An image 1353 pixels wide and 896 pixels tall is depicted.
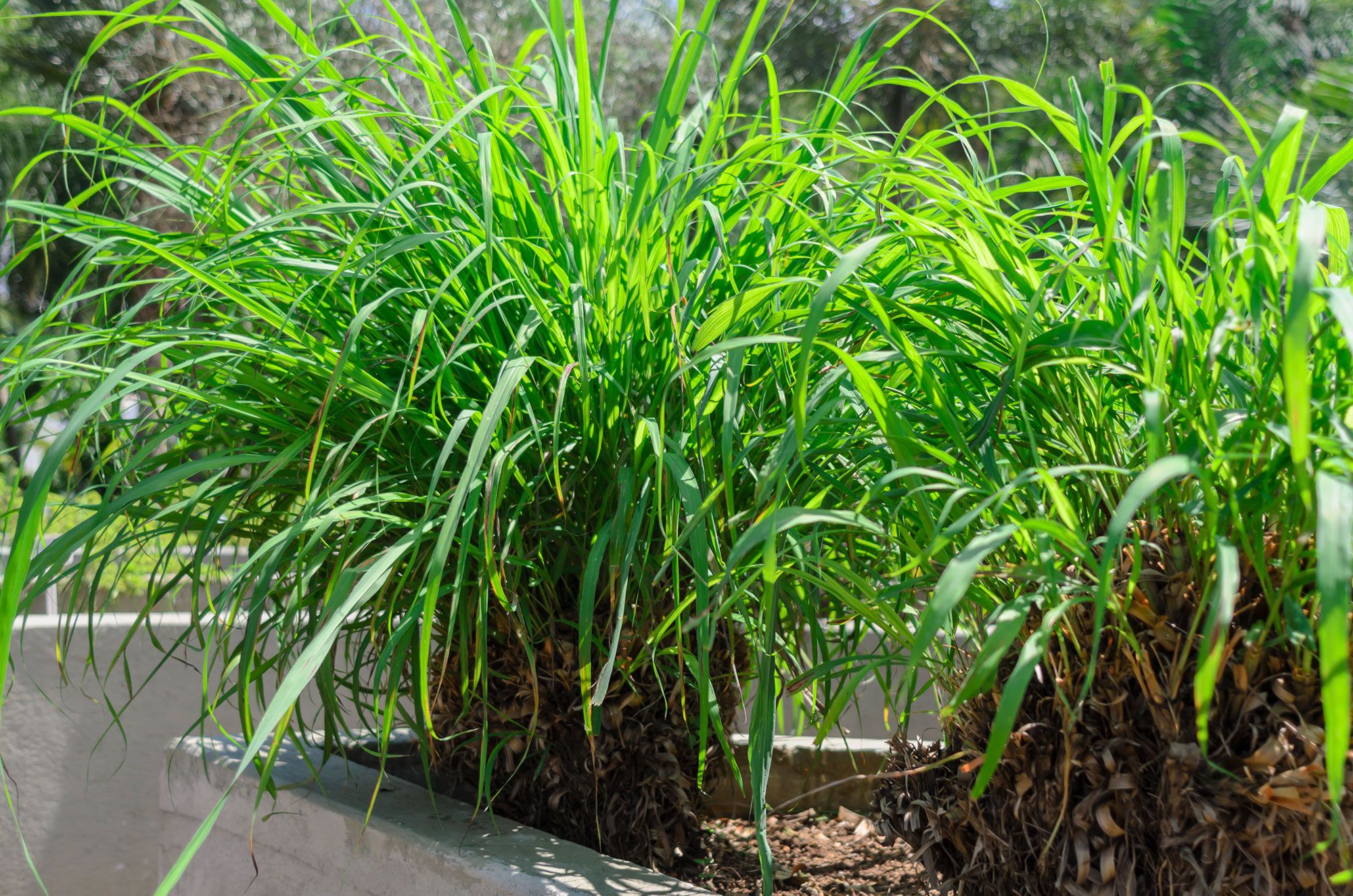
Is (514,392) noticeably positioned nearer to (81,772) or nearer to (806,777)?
(806,777)

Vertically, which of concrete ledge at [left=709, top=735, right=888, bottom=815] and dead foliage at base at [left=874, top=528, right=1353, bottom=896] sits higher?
dead foliage at base at [left=874, top=528, right=1353, bottom=896]

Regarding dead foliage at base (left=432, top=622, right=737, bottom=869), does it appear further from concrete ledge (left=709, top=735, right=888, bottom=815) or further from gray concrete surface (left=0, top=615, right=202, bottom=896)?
gray concrete surface (left=0, top=615, right=202, bottom=896)

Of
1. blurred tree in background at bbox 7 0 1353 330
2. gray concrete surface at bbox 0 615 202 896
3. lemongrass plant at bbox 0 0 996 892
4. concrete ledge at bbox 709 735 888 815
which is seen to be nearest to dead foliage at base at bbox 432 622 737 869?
lemongrass plant at bbox 0 0 996 892

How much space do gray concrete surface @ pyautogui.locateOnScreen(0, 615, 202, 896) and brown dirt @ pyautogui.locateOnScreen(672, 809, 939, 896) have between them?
4.15ft

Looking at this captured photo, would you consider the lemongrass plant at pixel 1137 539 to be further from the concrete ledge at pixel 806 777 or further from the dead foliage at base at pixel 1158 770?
the concrete ledge at pixel 806 777

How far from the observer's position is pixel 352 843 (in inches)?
45.6

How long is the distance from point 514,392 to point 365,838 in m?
0.51

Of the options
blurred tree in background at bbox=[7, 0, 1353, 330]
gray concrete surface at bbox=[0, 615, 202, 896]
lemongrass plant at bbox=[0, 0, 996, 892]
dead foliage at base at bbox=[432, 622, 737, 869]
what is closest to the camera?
lemongrass plant at bbox=[0, 0, 996, 892]

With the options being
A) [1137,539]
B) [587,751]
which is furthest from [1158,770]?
[587,751]

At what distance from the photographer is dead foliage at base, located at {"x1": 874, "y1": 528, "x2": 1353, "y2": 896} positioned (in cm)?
75

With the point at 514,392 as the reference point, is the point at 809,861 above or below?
below

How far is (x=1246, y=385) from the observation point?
80 centimetres

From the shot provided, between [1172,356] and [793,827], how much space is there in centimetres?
94

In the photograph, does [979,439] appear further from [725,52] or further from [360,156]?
[725,52]
